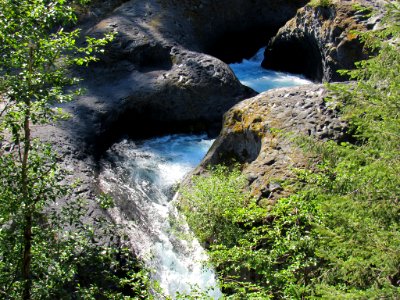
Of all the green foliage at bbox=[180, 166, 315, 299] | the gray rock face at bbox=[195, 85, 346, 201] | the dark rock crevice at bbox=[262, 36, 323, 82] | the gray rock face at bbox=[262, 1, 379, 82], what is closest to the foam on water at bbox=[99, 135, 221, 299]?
the green foliage at bbox=[180, 166, 315, 299]

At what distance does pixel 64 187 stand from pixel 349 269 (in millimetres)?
3176

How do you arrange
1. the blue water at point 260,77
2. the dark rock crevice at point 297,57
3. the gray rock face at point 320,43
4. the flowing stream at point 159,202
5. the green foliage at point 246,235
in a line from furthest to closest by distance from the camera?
the blue water at point 260,77 < the dark rock crevice at point 297,57 < the gray rock face at point 320,43 < the flowing stream at point 159,202 < the green foliage at point 246,235

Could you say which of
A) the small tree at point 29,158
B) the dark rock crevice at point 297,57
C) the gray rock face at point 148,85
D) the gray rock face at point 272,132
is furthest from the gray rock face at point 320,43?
the small tree at point 29,158

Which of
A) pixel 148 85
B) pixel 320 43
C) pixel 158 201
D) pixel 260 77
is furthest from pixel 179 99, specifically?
pixel 260 77

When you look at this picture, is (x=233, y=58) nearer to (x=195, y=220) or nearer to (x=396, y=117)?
(x=195, y=220)

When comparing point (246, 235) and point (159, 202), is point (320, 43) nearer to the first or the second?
point (159, 202)

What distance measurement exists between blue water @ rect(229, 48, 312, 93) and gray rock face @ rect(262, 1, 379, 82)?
14.6 inches

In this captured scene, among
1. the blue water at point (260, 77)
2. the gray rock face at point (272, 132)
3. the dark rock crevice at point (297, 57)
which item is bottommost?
the gray rock face at point (272, 132)

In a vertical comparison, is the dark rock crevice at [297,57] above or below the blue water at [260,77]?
above

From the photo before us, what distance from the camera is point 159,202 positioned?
36.8ft

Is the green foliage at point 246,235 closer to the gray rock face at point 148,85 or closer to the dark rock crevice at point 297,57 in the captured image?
the gray rock face at point 148,85

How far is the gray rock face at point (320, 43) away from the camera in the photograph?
Result: 541 inches

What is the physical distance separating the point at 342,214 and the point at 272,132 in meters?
5.00

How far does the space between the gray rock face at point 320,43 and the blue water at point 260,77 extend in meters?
0.37
